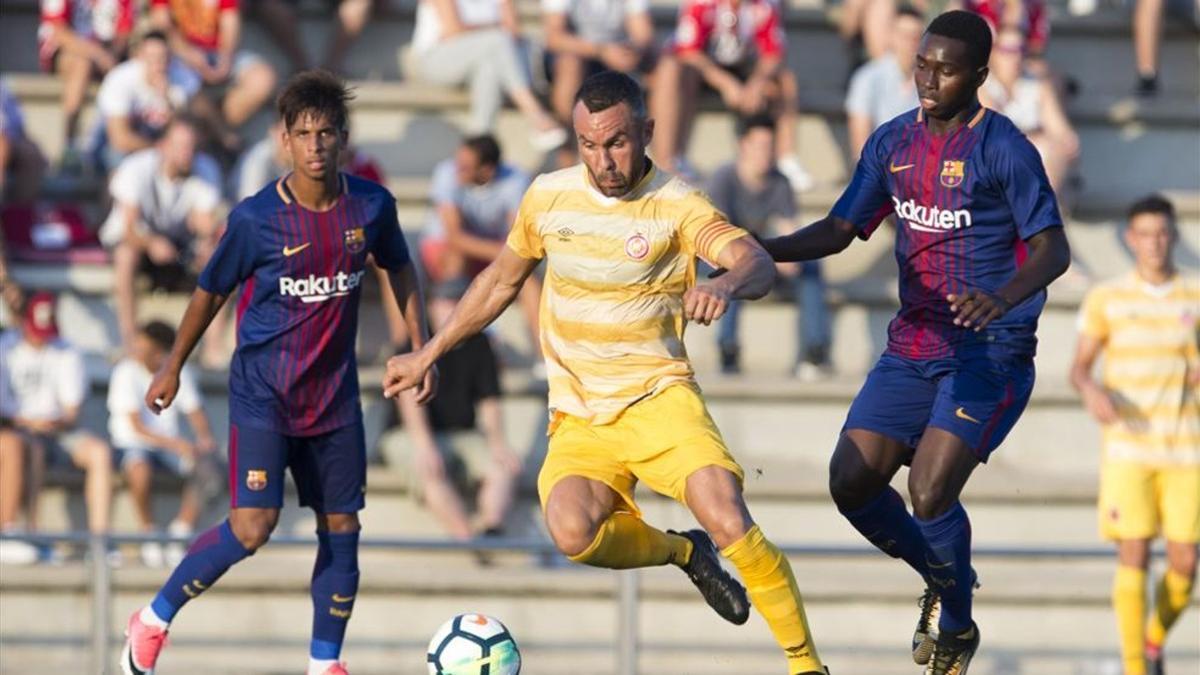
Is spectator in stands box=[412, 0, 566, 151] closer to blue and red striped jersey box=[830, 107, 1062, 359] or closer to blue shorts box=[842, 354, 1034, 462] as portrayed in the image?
blue and red striped jersey box=[830, 107, 1062, 359]

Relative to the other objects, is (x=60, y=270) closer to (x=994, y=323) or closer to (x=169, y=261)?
(x=169, y=261)

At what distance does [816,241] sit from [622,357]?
913 millimetres

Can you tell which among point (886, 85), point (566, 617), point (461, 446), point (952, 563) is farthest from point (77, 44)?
point (952, 563)

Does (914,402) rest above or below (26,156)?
below

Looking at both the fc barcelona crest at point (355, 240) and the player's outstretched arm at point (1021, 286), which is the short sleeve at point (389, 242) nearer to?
the fc barcelona crest at point (355, 240)

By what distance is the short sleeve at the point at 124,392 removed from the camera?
1255cm

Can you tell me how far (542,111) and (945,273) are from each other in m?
6.62

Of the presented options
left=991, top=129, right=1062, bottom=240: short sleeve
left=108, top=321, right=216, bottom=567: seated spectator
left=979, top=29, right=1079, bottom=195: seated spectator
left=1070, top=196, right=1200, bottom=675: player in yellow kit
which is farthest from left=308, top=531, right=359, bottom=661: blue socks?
left=979, top=29, right=1079, bottom=195: seated spectator

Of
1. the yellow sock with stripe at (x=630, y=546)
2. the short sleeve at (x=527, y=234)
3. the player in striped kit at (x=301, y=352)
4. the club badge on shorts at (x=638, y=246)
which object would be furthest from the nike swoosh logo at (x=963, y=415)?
the player in striped kit at (x=301, y=352)

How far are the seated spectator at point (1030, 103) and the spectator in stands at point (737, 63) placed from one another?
1333 mm

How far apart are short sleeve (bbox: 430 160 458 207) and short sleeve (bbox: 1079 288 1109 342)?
394cm

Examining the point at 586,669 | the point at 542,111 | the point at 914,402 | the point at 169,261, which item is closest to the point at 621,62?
the point at 542,111

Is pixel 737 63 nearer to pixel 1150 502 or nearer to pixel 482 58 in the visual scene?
pixel 482 58

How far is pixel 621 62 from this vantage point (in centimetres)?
1420
